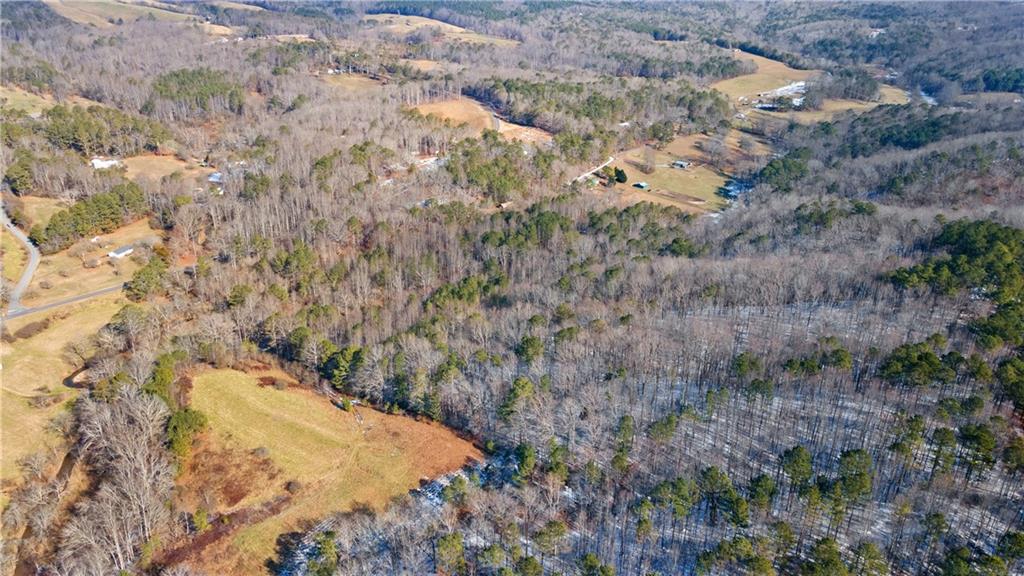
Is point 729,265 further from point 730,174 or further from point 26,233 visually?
point 26,233

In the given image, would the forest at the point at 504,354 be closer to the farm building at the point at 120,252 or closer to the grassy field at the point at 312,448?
Result: the grassy field at the point at 312,448

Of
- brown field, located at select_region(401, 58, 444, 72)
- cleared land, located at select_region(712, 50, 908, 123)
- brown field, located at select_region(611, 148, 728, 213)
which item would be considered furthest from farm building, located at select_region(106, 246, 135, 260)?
cleared land, located at select_region(712, 50, 908, 123)

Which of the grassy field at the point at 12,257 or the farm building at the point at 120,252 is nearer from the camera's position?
the grassy field at the point at 12,257

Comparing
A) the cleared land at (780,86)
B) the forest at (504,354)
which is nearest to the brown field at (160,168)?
the forest at (504,354)

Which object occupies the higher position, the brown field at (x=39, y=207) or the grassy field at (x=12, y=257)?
the brown field at (x=39, y=207)

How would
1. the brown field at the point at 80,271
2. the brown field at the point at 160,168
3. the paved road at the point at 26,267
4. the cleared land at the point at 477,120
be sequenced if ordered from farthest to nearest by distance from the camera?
the cleared land at the point at 477,120 < the brown field at the point at 160,168 < the brown field at the point at 80,271 < the paved road at the point at 26,267
